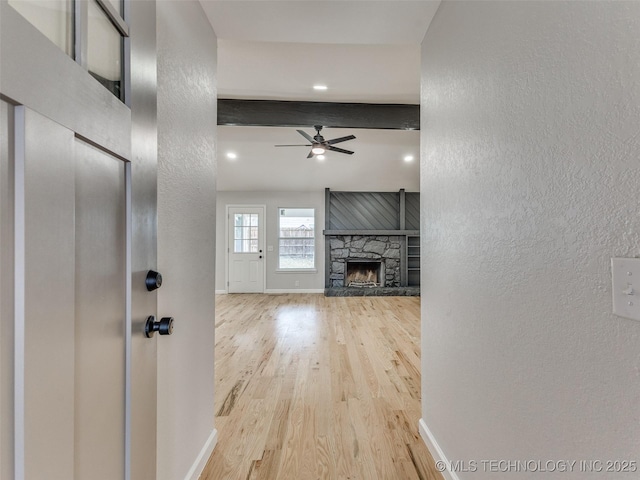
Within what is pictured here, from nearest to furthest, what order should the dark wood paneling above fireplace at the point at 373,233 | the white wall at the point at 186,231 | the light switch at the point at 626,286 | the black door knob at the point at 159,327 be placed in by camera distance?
the light switch at the point at 626,286 → the black door knob at the point at 159,327 → the white wall at the point at 186,231 → the dark wood paneling above fireplace at the point at 373,233

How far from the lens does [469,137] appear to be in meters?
1.25

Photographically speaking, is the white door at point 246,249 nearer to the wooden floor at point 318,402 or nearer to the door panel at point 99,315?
the wooden floor at point 318,402

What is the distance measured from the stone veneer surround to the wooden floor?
273 cm

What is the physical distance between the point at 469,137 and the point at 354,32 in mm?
1056

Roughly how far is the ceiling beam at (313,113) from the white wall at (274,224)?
3.24 metres

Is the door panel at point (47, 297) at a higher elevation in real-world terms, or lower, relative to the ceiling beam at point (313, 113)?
lower

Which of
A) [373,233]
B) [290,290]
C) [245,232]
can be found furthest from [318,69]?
[290,290]

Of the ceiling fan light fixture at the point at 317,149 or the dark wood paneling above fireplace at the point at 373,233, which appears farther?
the dark wood paneling above fireplace at the point at 373,233

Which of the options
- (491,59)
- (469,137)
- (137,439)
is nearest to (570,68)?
(491,59)

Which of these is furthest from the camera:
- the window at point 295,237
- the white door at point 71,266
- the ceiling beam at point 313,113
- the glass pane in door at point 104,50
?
the window at point 295,237

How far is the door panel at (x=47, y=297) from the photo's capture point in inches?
19.2

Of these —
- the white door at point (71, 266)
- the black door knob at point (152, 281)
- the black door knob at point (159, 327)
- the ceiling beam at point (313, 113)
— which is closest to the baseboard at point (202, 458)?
the white door at point (71, 266)

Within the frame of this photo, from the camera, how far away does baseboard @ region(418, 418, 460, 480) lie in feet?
4.65

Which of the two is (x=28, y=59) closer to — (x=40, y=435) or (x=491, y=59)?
(x=40, y=435)
